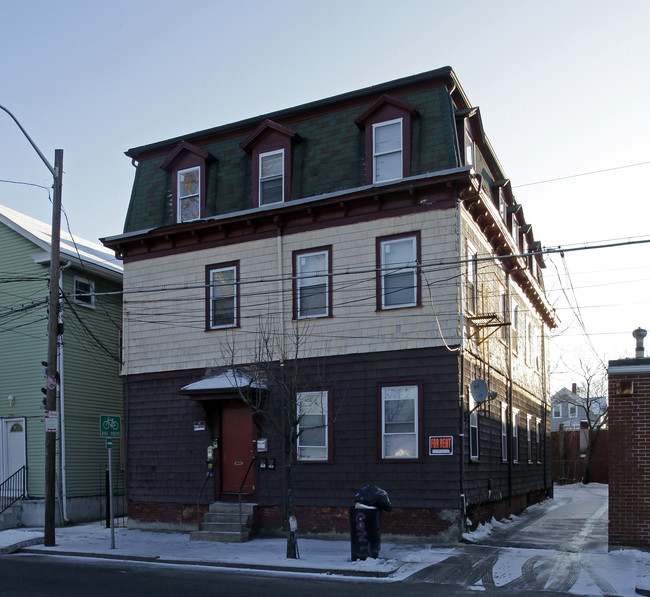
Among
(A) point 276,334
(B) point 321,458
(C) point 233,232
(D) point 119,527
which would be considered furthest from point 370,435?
(D) point 119,527

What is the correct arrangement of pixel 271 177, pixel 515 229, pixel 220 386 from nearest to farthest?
pixel 220 386 < pixel 271 177 < pixel 515 229

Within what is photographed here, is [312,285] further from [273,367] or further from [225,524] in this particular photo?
[225,524]

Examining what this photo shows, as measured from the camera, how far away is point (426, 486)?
1633 cm

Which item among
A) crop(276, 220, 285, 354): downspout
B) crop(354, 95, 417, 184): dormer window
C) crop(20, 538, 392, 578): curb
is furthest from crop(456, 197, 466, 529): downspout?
crop(276, 220, 285, 354): downspout

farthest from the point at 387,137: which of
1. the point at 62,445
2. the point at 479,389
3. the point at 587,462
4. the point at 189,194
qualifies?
the point at 587,462

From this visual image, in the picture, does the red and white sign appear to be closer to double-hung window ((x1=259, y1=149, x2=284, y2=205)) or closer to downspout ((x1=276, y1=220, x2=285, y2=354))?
downspout ((x1=276, y1=220, x2=285, y2=354))

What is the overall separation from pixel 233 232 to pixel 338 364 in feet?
15.2

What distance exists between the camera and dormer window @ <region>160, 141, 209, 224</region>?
2058 cm

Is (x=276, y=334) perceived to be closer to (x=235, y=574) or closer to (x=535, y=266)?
(x=235, y=574)

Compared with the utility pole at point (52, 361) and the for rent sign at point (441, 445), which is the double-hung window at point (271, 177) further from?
the for rent sign at point (441, 445)

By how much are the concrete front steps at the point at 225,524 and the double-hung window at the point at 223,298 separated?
445cm

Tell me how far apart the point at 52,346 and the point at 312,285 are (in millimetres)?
6109

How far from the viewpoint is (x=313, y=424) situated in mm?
18000

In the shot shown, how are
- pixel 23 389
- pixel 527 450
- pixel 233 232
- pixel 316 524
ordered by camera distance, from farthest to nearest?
pixel 527 450 < pixel 23 389 < pixel 233 232 < pixel 316 524
